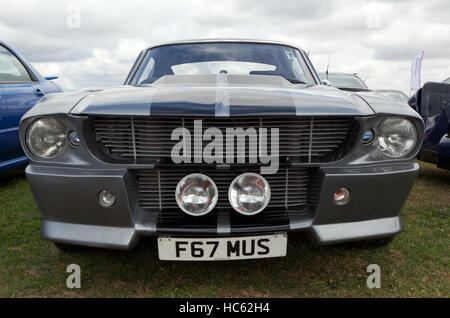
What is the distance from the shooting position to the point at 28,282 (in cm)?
202

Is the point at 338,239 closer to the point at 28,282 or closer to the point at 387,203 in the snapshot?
the point at 387,203

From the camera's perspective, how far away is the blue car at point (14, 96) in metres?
3.50

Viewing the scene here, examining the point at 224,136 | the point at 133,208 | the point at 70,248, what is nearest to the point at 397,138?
the point at 224,136

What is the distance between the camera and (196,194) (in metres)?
1.71

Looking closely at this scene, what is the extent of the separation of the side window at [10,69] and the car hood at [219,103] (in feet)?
7.91

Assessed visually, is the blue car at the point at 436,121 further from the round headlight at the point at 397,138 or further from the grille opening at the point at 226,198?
the grille opening at the point at 226,198

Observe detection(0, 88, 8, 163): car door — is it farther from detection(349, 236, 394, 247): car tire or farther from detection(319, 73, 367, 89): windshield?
detection(319, 73, 367, 89): windshield

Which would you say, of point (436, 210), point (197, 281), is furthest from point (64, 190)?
point (436, 210)

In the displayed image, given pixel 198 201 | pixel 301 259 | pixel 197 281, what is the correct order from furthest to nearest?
1. pixel 301 259
2. pixel 197 281
3. pixel 198 201

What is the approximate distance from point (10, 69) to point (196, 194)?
3268 mm

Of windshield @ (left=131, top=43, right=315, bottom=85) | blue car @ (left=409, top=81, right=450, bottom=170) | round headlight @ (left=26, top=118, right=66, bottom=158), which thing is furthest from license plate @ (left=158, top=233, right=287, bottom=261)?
blue car @ (left=409, top=81, right=450, bottom=170)

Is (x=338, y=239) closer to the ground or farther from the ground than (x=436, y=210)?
farther from the ground

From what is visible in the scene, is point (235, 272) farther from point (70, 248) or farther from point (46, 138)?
point (46, 138)
